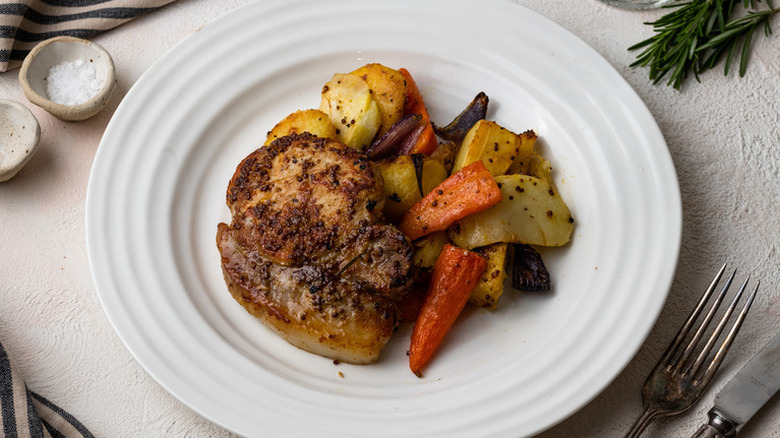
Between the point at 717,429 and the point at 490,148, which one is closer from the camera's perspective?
the point at 717,429

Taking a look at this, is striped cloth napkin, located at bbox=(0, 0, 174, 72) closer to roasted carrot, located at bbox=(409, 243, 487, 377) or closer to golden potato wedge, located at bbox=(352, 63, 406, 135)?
golden potato wedge, located at bbox=(352, 63, 406, 135)

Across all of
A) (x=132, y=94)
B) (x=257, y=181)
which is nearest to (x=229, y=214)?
(x=257, y=181)

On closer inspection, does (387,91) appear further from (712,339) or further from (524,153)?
(712,339)

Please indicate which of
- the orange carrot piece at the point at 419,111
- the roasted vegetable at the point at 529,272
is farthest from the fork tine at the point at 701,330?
the orange carrot piece at the point at 419,111

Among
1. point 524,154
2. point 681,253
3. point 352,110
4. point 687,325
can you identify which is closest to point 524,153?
point 524,154

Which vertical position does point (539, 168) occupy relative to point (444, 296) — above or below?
above

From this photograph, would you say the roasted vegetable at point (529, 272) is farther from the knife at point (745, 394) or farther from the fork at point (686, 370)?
the knife at point (745, 394)

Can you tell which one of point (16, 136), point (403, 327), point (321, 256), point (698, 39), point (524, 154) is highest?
point (698, 39)
